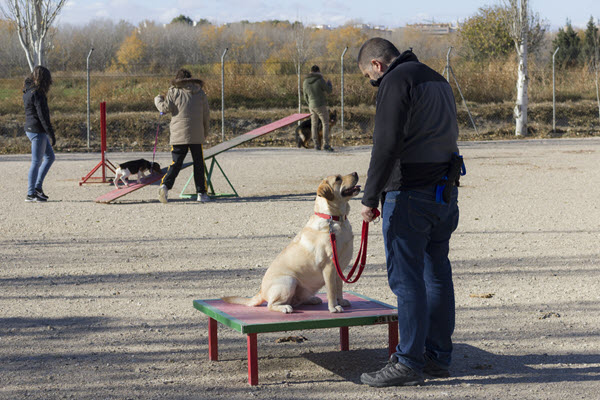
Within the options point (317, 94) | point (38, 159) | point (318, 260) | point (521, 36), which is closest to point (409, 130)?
point (318, 260)

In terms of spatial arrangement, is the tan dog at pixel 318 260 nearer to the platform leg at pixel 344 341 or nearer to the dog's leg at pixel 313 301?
the dog's leg at pixel 313 301

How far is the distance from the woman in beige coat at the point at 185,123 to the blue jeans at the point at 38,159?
5.92ft

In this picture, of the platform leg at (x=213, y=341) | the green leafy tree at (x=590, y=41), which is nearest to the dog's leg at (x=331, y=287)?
the platform leg at (x=213, y=341)

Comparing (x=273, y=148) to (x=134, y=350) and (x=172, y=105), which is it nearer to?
(x=172, y=105)

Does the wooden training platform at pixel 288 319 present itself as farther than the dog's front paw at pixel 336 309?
No

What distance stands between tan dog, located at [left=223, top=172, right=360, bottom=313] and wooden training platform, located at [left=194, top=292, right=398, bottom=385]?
8 centimetres

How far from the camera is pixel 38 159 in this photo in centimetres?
1164

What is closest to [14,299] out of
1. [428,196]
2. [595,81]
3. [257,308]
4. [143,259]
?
[143,259]

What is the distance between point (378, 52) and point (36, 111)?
8367 mm

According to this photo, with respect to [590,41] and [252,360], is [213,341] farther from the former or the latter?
[590,41]

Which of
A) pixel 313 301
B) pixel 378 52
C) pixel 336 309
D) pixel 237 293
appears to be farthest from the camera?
pixel 237 293

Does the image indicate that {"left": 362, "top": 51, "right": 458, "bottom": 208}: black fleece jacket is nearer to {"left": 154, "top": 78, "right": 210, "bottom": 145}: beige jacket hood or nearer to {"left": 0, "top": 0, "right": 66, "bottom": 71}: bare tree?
{"left": 154, "top": 78, "right": 210, "bottom": 145}: beige jacket hood

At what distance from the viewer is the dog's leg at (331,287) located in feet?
14.8

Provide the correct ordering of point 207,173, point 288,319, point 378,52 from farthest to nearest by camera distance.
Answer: point 207,173 → point 288,319 → point 378,52
